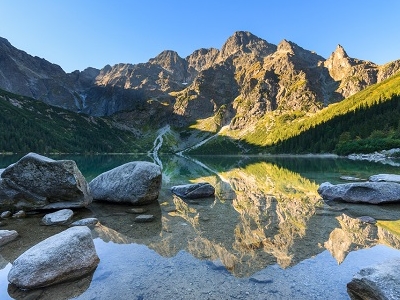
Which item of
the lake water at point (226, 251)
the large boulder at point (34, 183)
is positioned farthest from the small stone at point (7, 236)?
the large boulder at point (34, 183)

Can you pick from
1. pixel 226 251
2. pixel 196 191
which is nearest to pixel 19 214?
pixel 196 191

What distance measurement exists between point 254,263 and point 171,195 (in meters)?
15.3

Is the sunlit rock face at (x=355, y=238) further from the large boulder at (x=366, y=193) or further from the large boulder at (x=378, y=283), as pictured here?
the large boulder at (x=366, y=193)

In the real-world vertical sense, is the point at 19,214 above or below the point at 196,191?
below

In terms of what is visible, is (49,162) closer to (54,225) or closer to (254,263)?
(54,225)

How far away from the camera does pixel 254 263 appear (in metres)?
8.92

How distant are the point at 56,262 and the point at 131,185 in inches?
460

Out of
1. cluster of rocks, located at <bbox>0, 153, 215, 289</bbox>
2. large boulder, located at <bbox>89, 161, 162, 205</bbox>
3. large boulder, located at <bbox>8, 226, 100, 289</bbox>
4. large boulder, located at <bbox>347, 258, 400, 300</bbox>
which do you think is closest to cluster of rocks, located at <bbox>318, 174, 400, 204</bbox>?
cluster of rocks, located at <bbox>0, 153, 215, 289</bbox>

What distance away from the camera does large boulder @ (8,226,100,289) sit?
768 cm

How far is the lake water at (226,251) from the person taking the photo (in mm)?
7312

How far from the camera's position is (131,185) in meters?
19.7

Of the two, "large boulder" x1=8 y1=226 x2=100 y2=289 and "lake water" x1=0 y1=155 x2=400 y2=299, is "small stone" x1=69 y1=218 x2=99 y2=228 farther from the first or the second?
"large boulder" x1=8 y1=226 x2=100 y2=289

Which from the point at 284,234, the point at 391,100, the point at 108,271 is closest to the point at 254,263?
the point at 284,234

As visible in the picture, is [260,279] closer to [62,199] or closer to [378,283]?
[378,283]
